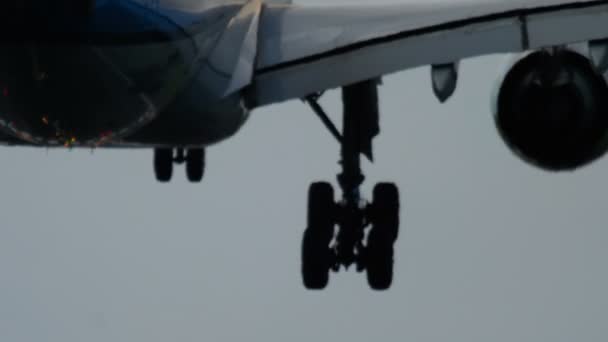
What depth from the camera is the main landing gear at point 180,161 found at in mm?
47688

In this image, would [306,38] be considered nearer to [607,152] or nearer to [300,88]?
[300,88]

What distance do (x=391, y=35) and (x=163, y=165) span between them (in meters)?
9.40

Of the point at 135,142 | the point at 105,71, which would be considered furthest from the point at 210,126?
the point at 105,71

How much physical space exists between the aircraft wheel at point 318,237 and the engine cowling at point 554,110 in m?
3.43

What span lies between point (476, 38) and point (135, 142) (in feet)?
15.3

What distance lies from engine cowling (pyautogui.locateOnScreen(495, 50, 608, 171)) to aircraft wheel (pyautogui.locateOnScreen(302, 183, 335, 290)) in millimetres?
3426

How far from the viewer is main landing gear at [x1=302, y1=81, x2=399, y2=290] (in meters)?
43.0

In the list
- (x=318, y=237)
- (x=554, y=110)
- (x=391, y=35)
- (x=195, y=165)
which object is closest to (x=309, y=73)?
(x=391, y=35)

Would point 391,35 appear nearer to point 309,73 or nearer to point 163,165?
point 309,73

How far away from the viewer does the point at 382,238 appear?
141 ft

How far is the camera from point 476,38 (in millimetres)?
38062

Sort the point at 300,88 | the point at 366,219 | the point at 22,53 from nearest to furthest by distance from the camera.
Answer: the point at 22,53
the point at 300,88
the point at 366,219

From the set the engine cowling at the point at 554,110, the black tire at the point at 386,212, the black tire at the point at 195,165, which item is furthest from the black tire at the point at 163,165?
the engine cowling at the point at 554,110

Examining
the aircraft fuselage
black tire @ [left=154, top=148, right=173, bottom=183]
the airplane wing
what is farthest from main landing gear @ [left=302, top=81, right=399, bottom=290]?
black tire @ [left=154, top=148, right=173, bottom=183]
